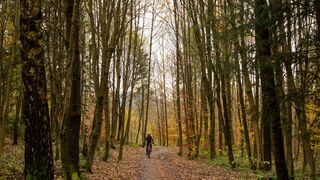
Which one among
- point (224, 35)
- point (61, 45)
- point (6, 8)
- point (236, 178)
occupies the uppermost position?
point (6, 8)

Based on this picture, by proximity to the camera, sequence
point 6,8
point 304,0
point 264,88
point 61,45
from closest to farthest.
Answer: point 304,0, point 264,88, point 61,45, point 6,8

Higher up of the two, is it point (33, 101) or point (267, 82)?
point (267, 82)

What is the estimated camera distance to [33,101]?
250 inches

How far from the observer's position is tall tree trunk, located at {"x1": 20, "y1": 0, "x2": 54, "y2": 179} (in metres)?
6.34

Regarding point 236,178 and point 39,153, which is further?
point 236,178

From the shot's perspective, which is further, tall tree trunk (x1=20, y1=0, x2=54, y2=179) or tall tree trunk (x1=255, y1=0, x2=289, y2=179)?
tall tree trunk (x1=255, y1=0, x2=289, y2=179)

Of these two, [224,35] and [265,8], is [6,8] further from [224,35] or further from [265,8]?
[265,8]

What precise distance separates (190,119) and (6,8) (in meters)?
14.5

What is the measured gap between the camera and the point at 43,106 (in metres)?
6.43

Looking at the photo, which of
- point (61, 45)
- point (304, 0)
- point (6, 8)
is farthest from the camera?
point (6, 8)

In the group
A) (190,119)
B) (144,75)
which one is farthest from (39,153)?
(144,75)

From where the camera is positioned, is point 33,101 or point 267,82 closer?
point 33,101

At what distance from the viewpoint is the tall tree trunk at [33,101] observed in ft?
20.8

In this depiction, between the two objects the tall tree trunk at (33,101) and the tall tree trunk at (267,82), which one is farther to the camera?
the tall tree trunk at (267,82)
